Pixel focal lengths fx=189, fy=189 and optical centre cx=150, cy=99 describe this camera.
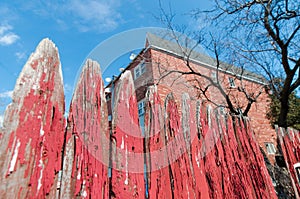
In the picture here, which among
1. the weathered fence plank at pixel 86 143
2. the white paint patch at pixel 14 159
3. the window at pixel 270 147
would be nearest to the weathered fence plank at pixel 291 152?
the weathered fence plank at pixel 86 143

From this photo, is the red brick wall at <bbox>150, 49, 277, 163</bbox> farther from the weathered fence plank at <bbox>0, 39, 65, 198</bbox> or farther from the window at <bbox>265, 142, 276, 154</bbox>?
the weathered fence plank at <bbox>0, 39, 65, 198</bbox>

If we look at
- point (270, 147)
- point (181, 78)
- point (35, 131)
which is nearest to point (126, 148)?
point (35, 131)

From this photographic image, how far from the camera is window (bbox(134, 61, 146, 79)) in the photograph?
10.4 metres

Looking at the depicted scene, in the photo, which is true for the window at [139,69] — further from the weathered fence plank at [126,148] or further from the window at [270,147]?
the weathered fence plank at [126,148]

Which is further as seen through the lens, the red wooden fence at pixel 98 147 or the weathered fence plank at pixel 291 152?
the weathered fence plank at pixel 291 152

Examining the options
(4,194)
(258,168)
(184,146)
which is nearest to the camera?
(4,194)

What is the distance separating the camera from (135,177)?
1023 millimetres

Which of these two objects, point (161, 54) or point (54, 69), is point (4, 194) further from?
point (161, 54)

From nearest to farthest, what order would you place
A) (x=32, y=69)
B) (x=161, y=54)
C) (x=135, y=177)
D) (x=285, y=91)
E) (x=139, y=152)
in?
1. (x=32, y=69)
2. (x=135, y=177)
3. (x=139, y=152)
4. (x=285, y=91)
5. (x=161, y=54)

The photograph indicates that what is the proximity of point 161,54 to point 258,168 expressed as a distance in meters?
9.00

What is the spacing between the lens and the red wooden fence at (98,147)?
0.78m

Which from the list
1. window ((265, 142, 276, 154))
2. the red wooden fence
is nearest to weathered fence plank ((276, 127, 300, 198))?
the red wooden fence

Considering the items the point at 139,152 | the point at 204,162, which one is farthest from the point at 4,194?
the point at 204,162

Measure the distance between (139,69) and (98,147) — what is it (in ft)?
32.9
